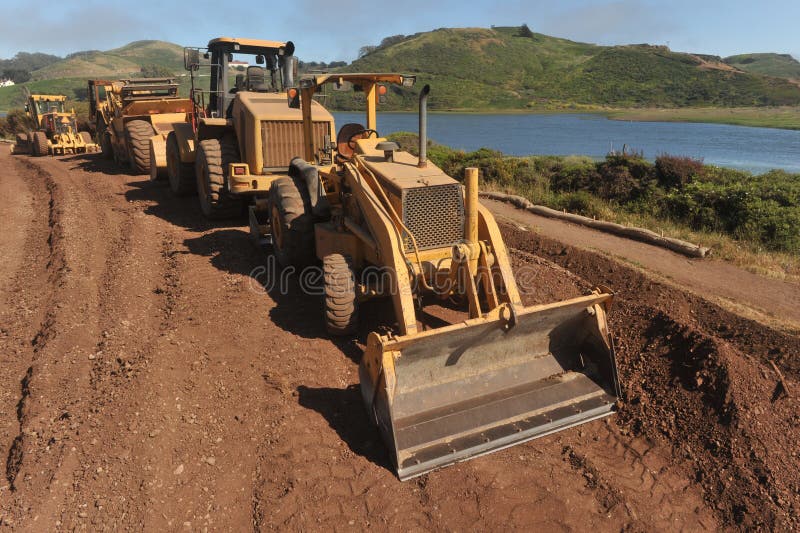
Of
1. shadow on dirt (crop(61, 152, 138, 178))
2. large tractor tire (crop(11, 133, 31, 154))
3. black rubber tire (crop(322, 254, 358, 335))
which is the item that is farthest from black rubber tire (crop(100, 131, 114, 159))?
black rubber tire (crop(322, 254, 358, 335))

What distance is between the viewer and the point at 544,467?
432 cm

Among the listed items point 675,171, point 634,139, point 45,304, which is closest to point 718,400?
point 45,304

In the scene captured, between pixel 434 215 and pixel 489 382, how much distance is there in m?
1.72

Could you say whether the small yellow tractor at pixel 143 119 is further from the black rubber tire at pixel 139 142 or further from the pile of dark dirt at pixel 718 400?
the pile of dark dirt at pixel 718 400

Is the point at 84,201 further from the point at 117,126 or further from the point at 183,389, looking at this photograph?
the point at 183,389

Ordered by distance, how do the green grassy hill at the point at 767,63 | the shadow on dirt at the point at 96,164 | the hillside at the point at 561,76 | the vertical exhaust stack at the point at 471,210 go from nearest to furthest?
the vertical exhaust stack at the point at 471,210, the shadow on dirt at the point at 96,164, the hillside at the point at 561,76, the green grassy hill at the point at 767,63

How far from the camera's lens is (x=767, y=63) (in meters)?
154

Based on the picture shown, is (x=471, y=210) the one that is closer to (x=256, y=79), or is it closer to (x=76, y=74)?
(x=256, y=79)

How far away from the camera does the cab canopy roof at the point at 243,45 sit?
10602mm

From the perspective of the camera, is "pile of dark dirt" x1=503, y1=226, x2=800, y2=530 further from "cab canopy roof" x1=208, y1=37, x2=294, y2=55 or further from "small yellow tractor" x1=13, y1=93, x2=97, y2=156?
"small yellow tractor" x1=13, y1=93, x2=97, y2=156

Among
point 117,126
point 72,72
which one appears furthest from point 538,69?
point 72,72

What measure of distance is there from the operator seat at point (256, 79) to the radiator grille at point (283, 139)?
7.12 ft

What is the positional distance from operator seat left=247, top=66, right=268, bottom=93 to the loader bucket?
25.6 feet

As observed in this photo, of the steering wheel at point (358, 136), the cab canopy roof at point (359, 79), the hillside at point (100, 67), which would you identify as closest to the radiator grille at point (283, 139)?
the steering wheel at point (358, 136)
